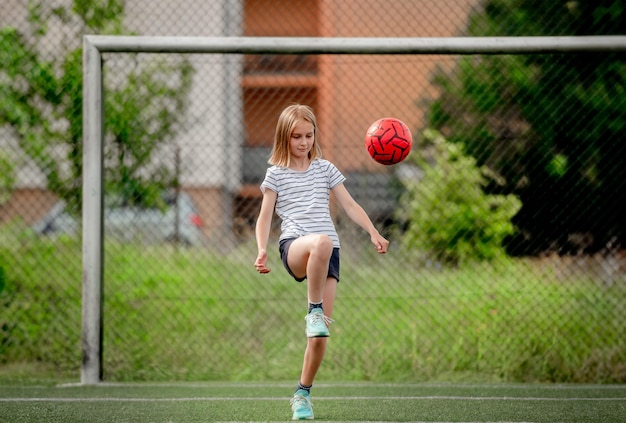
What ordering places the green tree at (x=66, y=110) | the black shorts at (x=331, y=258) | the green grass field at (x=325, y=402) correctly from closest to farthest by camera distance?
1. the black shorts at (x=331, y=258)
2. the green grass field at (x=325, y=402)
3. the green tree at (x=66, y=110)

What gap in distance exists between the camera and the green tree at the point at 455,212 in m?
6.52

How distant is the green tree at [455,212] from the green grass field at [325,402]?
1.18 m

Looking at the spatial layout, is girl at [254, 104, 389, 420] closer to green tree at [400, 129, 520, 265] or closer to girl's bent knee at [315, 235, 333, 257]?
girl's bent knee at [315, 235, 333, 257]

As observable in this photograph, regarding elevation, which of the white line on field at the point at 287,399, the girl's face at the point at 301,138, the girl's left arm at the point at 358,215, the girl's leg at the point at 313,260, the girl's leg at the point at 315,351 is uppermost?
the girl's face at the point at 301,138

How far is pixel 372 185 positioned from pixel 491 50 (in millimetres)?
1714

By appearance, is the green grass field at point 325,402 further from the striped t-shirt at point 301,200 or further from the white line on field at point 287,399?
the striped t-shirt at point 301,200

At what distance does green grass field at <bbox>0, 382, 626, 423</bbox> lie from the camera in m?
4.21

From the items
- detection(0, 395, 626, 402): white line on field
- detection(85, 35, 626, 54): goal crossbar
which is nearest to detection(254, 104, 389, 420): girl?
detection(0, 395, 626, 402): white line on field

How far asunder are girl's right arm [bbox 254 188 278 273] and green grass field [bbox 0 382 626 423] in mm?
750

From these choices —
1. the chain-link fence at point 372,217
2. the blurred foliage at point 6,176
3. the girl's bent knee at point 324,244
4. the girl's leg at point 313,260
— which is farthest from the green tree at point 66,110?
the girl's bent knee at point 324,244

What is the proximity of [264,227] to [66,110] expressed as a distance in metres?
3.05

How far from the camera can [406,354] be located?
6258mm

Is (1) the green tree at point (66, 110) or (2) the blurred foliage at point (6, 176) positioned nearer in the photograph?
(1) the green tree at point (66, 110)

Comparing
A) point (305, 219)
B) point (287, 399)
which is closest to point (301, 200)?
point (305, 219)
